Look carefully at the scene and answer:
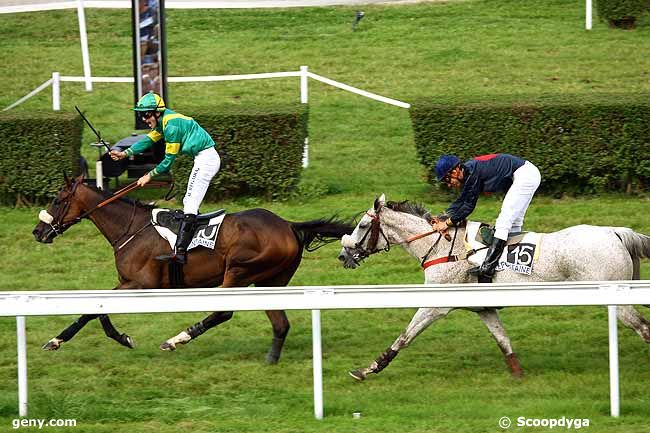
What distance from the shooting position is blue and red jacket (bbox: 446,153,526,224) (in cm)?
928

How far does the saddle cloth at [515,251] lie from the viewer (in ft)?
30.2

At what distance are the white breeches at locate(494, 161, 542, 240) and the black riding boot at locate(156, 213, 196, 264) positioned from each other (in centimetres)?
230

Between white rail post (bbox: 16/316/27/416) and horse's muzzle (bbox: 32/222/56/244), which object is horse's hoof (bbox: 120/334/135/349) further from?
white rail post (bbox: 16/316/27/416)

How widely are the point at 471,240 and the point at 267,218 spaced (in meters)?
1.60

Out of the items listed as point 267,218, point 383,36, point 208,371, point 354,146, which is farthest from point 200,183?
point 383,36

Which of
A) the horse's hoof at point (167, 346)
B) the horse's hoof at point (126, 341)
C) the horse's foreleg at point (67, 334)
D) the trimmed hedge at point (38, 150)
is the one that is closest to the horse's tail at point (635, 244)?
the horse's hoof at point (167, 346)

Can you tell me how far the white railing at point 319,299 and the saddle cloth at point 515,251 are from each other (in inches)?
42.6

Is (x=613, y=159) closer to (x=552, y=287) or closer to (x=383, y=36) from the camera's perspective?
(x=552, y=287)

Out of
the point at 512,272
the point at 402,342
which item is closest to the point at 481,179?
the point at 512,272

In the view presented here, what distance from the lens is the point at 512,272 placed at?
9.25 metres

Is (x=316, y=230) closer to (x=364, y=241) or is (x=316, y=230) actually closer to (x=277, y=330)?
(x=364, y=241)

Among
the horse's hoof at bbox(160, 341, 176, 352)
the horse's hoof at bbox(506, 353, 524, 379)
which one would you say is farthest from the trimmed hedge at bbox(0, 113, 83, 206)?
the horse's hoof at bbox(506, 353, 524, 379)

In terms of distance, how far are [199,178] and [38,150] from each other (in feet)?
13.7

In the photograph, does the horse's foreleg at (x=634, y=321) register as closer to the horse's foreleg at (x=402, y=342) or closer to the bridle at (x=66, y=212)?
the horse's foreleg at (x=402, y=342)
